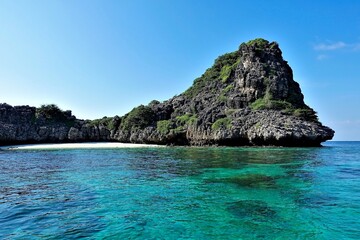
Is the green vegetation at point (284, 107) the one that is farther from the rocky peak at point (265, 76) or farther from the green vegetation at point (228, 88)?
the green vegetation at point (228, 88)

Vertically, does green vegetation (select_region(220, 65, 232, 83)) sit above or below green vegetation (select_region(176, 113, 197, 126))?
above

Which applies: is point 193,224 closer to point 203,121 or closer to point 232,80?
point 203,121

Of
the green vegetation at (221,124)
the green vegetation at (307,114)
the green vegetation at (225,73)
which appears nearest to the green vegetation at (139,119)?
the green vegetation at (221,124)

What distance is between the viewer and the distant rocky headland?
6572 centimetres

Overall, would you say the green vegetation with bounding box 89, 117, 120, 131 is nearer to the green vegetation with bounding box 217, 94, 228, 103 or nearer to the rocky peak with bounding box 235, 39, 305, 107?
the green vegetation with bounding box 217, 94, 228, 103

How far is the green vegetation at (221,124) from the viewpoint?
70500mm

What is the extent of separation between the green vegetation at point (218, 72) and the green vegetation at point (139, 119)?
60.0 feet

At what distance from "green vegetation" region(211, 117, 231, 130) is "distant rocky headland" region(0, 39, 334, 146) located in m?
0.26

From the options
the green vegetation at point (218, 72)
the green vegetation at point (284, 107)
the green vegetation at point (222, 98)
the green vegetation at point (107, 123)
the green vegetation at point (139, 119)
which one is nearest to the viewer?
the green vegetation at point (284, 107)

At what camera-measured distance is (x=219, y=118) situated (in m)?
76.1

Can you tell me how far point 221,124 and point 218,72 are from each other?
3977 cm

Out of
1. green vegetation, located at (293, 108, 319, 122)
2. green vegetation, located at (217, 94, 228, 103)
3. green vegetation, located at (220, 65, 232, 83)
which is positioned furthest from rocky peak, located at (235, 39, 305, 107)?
green vegetation, located at (293, 108, 319, 122)

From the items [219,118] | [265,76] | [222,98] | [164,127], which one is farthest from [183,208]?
[265,76]

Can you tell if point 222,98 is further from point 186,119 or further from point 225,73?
point 225,73
